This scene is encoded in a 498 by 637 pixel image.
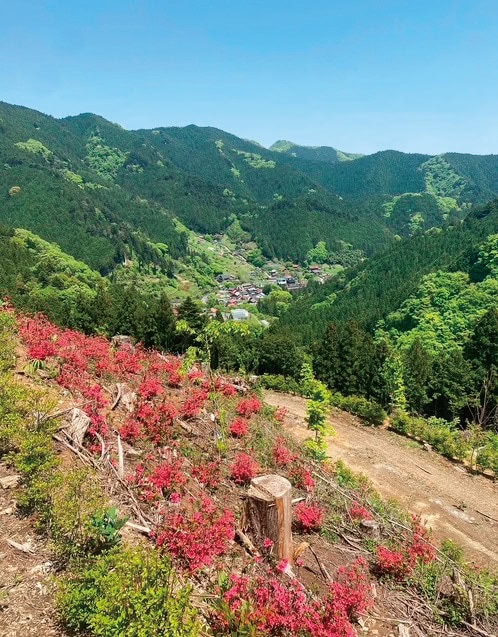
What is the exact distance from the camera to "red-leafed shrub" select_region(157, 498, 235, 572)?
750 centimetres

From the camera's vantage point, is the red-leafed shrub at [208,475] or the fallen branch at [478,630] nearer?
the fallen branch at [478,630]

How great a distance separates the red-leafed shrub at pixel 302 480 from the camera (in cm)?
1241

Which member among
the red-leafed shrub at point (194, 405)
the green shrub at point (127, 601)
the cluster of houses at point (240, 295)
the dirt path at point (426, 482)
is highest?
the green shrub at point (127, 601)

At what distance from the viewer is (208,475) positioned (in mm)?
10938

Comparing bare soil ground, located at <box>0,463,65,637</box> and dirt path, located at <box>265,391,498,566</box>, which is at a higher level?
bare soil ground, located at <box>0,463,65,637</box>

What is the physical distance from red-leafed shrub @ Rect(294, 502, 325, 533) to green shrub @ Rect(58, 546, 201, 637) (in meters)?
4.90

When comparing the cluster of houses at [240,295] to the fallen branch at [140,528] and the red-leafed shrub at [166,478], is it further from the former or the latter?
the fallen branch at [140,528]

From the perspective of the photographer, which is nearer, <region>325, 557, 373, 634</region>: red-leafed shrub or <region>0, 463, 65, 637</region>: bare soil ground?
<region>0, 463, 65, 637</region>: bare soil ground

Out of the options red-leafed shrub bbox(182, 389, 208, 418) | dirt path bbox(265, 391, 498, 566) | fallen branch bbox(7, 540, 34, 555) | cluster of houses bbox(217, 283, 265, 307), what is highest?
fallen branch bbox(7, 540, 34, 555)

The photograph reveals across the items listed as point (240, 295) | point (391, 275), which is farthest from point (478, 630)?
point (240, 295)

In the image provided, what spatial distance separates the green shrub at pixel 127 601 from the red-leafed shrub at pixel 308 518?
4.90 m

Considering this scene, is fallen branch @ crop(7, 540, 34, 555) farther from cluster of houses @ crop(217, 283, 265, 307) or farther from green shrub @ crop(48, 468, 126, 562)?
cluster of houses @ crop(217, 283, 265, 307)

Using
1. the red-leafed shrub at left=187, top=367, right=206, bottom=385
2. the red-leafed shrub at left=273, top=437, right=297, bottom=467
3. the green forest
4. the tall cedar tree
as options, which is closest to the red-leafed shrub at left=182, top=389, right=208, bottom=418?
the green forest

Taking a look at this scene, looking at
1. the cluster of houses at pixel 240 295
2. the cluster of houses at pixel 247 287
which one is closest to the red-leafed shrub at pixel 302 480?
the cluster of houses at pixel 247 287
